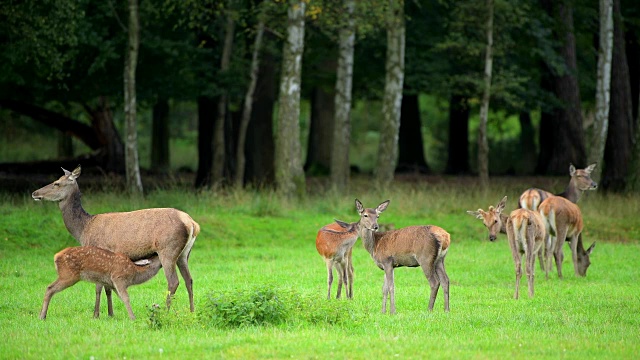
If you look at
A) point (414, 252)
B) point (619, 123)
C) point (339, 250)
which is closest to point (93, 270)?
point (339, 250)

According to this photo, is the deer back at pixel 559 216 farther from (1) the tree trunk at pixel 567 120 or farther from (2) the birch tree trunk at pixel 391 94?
(1) the tree trunk at pixel 567 120

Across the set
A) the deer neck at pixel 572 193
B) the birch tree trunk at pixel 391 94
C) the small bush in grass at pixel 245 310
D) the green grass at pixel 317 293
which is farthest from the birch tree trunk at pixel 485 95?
the small bush in grass at pixel 245 310

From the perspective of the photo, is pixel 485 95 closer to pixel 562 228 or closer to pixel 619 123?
pixel 619 123

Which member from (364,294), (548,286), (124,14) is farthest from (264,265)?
(124,14)

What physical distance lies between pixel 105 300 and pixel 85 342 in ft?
10.6

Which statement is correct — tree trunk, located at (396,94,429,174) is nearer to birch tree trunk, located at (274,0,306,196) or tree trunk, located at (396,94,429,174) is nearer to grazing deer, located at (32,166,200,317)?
birch tree trunk, located at (274,0,306,196)

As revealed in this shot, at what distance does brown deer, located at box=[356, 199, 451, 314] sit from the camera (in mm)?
12070

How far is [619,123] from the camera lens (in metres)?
31.4

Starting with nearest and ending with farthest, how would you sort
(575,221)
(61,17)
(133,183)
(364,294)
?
(364,294) < (575,221) < (61,17) < (133,183)

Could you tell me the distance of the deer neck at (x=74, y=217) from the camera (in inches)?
512

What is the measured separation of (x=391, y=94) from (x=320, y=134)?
11909 millimetres

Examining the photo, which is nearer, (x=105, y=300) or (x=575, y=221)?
(x=105, y=300)

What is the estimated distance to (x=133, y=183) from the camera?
24.0 metres

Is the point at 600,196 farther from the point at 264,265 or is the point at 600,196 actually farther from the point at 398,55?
the point at 264,265
